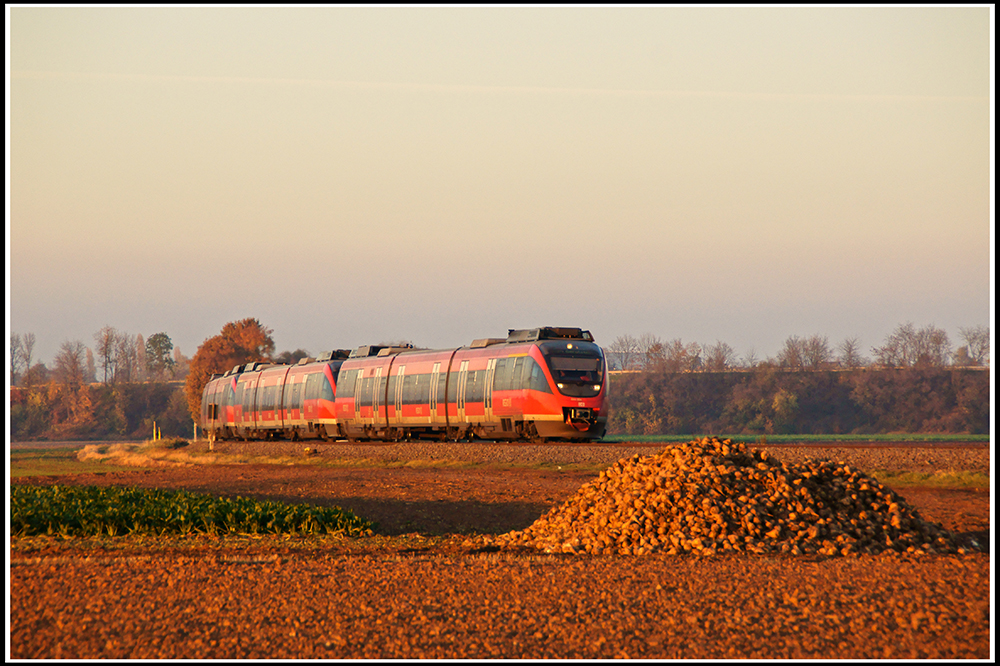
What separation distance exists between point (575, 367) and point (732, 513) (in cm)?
1851

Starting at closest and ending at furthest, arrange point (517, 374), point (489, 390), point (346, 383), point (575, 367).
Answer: point (575, 367)
point (517, 374)
point (489, 390)
point (346, 383)

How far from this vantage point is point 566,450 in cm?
2597

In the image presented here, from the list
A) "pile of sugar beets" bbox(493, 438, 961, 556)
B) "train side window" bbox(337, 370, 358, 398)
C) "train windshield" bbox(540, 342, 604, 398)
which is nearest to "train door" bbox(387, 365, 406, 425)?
"train side window" bbox(337, 370, 358, 398)

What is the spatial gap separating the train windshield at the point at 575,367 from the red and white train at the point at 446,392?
0.12 ft

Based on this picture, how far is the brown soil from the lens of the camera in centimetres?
668

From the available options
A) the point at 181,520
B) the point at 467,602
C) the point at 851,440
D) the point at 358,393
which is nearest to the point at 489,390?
the point at 358,393

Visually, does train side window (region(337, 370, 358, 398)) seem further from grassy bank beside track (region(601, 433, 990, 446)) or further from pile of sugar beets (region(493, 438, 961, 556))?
pile of sugar beets (region(493, 438, 961, 556))

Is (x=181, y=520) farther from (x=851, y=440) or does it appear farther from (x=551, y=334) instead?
(x=851, y=440)

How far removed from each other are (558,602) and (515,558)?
2.42 metres

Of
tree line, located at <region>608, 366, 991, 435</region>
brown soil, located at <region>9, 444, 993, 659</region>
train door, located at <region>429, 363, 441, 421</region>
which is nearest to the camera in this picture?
brown soil, located at <region>9, 444, 993, 659</region>

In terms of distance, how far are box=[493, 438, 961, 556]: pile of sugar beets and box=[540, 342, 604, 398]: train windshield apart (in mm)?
16000

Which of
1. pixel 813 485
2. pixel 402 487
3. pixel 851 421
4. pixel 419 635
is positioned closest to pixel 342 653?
pixel 419 635

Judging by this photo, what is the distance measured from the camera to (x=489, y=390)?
31609 millimetres

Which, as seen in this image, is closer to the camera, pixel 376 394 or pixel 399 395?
pixel 399 395
